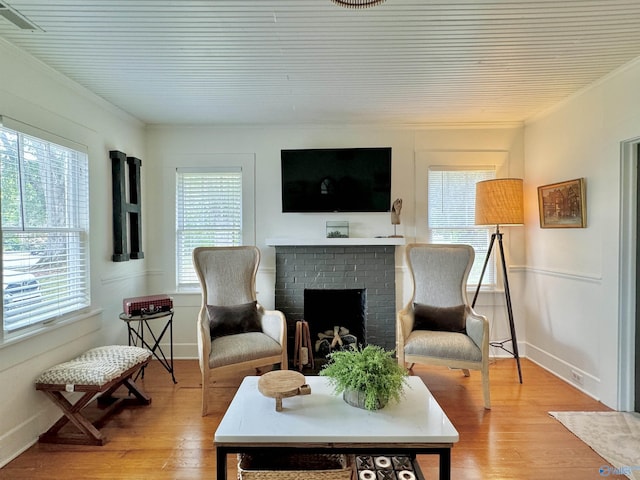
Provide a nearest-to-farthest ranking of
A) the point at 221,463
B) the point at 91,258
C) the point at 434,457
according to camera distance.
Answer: the point at 221,463 → the point at 434,457 → the point at 91,258

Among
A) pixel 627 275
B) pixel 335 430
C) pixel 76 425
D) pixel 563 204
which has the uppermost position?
pixel 563 204

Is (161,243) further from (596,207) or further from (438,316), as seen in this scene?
(596,207)

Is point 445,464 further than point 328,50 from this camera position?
No

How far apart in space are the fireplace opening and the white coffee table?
6.22 ft

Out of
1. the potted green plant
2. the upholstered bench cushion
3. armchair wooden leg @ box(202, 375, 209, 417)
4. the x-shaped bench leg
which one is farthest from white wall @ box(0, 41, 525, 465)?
the potted green plant

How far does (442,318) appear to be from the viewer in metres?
2.96

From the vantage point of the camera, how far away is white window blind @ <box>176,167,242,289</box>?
3689 mm

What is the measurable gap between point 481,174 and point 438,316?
5.55 feet

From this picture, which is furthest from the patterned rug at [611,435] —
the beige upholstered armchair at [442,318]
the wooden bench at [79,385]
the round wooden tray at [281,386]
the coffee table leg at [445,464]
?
the wooden bench at [79,385]

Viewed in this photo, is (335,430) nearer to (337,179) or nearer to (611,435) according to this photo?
(611,435)

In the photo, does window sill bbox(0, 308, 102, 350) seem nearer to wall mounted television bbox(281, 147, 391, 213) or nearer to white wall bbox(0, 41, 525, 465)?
white wall bbox(0, 41, 525, 465)

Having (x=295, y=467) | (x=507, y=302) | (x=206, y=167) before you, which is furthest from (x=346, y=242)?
(x=295, y=467)

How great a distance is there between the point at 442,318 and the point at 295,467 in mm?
1870

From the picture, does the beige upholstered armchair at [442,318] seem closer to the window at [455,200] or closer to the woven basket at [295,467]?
the window at [455,200]
